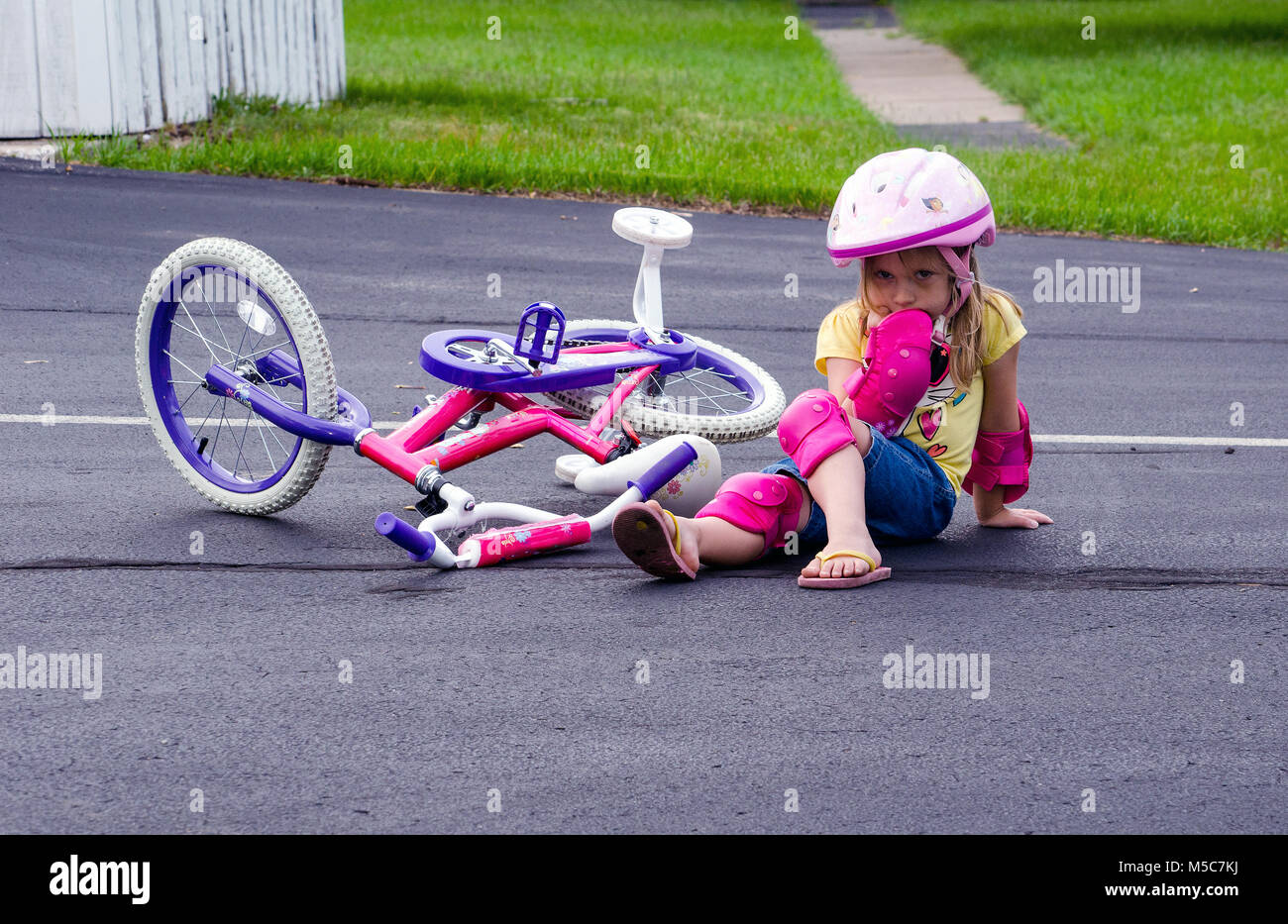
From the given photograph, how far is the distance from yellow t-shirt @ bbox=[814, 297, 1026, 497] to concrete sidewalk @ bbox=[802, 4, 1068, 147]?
10.5m

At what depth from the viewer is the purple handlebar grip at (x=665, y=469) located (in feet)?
13.4

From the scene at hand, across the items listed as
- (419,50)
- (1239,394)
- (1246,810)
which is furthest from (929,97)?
(1246,810)

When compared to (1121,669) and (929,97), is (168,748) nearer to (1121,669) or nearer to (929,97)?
(1121,669)

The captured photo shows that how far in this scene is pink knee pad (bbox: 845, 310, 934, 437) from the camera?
152 inches

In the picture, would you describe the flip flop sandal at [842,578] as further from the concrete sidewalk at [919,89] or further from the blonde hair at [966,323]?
the concrete sidewalk at [919,89]

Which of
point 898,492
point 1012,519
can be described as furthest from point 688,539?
point 1012,519

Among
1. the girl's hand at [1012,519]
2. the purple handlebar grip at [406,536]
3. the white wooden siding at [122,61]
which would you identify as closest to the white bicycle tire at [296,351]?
the purple handlebar grip at [406,536]

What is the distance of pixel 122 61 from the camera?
37.3ft

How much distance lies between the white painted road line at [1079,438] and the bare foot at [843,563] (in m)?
1.77

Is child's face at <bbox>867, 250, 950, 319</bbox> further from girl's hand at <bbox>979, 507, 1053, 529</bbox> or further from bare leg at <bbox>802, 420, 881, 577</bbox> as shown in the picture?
girl's hand at <bbox>979, 507, 1053, 529</bbox>

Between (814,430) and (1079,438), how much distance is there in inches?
87.8

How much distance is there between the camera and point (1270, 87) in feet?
56.7

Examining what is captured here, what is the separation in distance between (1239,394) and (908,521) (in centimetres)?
303

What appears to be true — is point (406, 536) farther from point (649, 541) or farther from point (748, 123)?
point (748, 123)
